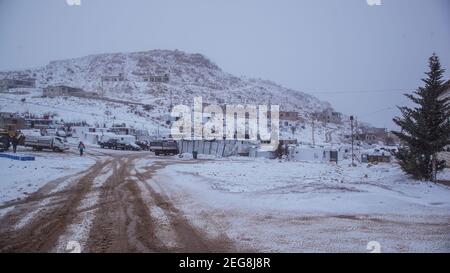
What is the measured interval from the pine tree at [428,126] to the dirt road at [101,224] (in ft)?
37.9

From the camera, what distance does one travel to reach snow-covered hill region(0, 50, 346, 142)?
258ft

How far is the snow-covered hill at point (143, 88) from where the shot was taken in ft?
258

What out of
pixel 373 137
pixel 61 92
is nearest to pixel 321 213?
pixel 373 137

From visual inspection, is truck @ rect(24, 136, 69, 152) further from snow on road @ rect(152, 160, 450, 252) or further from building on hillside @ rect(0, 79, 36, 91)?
building on hillside @ rect(0, 79, 36, 91)

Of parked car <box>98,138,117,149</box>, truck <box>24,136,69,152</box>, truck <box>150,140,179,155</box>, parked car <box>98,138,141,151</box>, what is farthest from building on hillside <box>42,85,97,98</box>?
truck <box>150,140,179,155</box>

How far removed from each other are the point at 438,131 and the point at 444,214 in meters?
7.35

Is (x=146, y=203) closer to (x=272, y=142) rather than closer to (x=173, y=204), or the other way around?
(x=173, y=204)

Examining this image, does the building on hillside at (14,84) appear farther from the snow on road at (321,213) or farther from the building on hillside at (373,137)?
the building on hillside at (373,137)

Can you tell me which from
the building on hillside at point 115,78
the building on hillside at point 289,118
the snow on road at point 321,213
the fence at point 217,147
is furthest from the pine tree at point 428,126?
the building on hillside at point 115,78

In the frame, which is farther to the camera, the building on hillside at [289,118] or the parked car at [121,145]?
the building on hillside at [289,118]

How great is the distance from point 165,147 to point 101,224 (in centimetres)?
3270

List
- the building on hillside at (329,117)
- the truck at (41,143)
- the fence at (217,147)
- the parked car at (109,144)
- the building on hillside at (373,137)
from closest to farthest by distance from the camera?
the truck at (41,143) → the fence at (217,147) → the parked car at (109,144) → the building on hillside at (373,137) → the building on hillside at (329,117)
